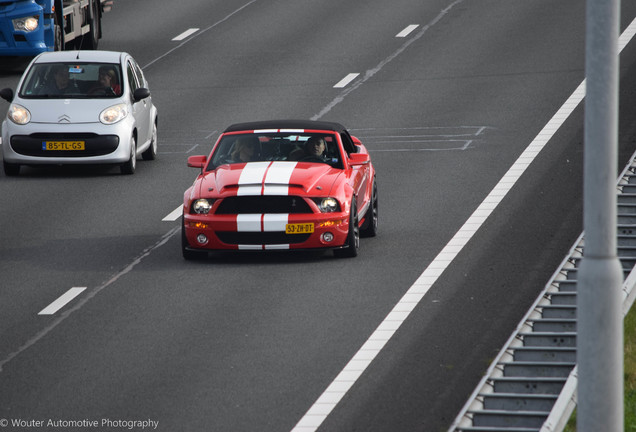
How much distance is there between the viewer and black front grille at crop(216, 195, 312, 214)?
52.1 feet

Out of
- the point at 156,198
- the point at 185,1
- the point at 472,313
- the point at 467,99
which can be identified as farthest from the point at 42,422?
the point at 185,1

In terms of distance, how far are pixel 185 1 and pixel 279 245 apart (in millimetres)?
26238

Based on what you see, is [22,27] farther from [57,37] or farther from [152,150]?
[152,150]

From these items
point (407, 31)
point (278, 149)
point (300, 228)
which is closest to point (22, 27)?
point (407, 31)

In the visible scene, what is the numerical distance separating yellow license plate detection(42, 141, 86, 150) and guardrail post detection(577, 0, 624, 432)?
15008 mm

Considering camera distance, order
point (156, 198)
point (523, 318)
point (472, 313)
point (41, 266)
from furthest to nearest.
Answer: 1. point (156, 198)
2. point (41, 266)
3. point (472, 313)
4. point (523, 318)

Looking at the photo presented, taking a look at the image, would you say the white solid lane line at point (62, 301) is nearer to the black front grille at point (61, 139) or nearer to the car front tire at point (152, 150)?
the black front grille at point (61, 139)

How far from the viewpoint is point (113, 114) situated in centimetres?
2205

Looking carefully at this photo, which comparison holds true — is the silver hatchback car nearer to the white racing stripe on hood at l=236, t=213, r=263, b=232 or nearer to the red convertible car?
the red convertible car

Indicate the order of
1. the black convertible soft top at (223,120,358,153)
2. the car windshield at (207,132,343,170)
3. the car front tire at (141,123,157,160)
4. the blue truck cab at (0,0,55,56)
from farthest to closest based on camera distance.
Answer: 1. the blue truck cab at (0,0,55,56)
2. the car front tire at (141,123,157,160)
3. the black convertible soft top at (223,120,358,153)
4. the car windshield at (207,132,343,170)

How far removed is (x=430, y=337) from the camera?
12938 mm

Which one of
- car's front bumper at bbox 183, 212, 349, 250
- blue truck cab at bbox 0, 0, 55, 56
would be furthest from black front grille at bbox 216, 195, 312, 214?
blue truck cab at bbox 0, 0, 55, 56

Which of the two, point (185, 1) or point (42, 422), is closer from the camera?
point (42, 422)

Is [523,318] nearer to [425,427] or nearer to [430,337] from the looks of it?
[430,337]
